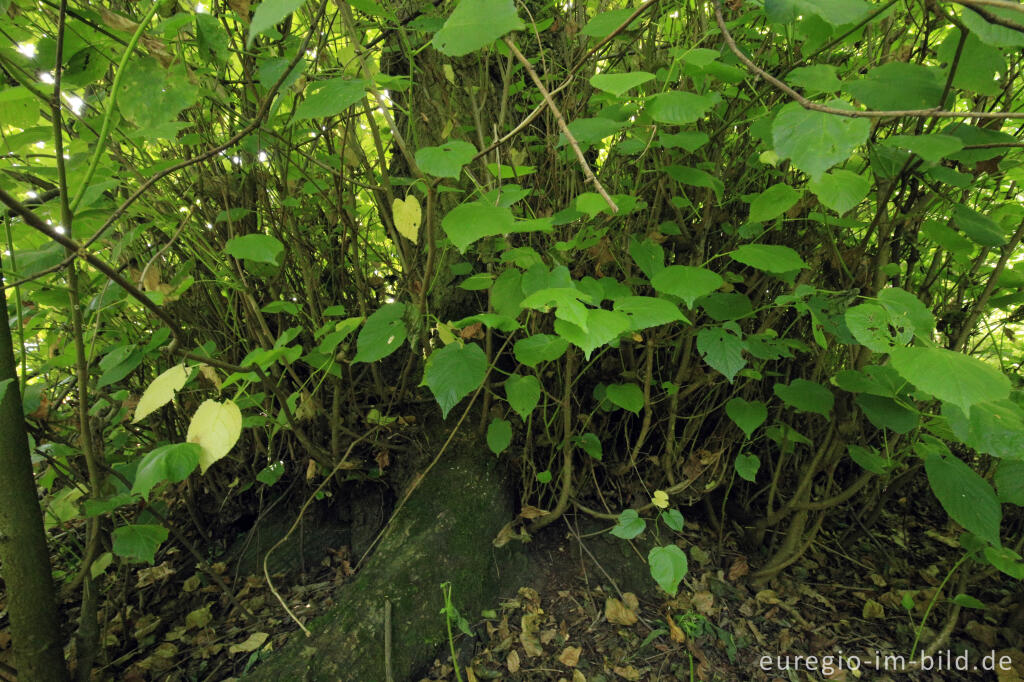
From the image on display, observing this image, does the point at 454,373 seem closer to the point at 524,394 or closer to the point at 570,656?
the point at 524,394

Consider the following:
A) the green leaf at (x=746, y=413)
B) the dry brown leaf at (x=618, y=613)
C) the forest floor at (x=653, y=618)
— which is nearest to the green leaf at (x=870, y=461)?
the green leaf at (x=746, y=413)

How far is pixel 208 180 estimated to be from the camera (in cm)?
156

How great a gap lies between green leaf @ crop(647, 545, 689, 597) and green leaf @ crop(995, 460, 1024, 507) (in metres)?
0.82

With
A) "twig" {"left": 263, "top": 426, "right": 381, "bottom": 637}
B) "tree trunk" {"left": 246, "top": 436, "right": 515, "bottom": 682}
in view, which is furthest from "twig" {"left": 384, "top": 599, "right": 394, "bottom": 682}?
"twig" {"left": 263, "top": 426, "right": 381, "bottom": 637}

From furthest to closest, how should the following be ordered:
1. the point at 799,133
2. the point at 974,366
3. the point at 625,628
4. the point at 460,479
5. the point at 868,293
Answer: the point at 460,479 → the point at 625,628 → the point at 868,293 → the point at 974,366 → the point at 799,133

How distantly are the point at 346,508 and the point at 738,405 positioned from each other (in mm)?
1562

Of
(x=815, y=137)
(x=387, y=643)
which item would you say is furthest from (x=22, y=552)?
(x=815, y=137)

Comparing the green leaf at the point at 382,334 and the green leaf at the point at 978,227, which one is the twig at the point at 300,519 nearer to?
the green leaf at the point at 382,334

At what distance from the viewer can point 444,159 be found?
90cm

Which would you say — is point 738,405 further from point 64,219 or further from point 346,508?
point 64,219

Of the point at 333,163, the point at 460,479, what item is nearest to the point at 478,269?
the point at 333,163

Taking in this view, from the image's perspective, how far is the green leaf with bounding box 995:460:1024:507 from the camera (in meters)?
1.20

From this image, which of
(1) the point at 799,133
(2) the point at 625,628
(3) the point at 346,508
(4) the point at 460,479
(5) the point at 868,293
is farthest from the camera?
(3) the point at 346,508

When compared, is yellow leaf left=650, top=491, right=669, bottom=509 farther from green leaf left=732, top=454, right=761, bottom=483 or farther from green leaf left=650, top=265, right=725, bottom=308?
green leaf left=650, top=265, right=725, bottom=308
